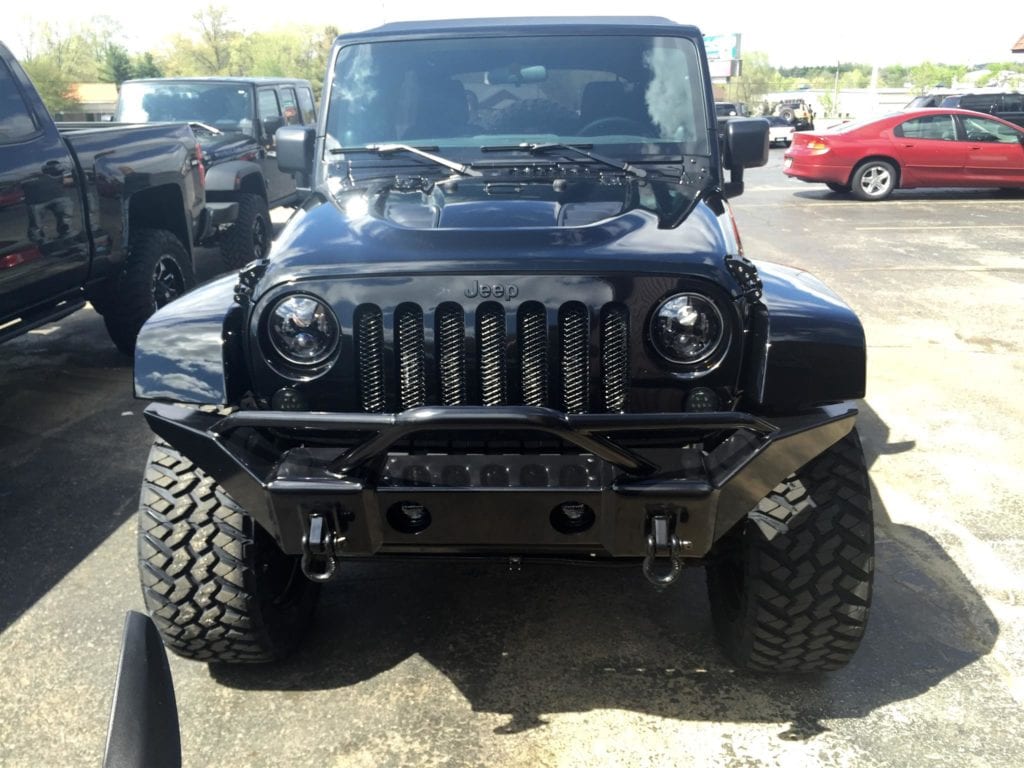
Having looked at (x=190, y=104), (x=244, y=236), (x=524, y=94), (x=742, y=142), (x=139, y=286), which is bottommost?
(x=244, y=236)

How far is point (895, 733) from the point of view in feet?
8.67

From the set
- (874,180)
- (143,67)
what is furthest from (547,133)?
(143,67)

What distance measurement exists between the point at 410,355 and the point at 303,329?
29 cm

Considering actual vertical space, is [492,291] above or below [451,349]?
above

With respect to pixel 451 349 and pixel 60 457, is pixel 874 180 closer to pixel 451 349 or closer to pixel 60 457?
pixel 60 457

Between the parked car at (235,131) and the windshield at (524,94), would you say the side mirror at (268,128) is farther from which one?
the windshield at (524,94)

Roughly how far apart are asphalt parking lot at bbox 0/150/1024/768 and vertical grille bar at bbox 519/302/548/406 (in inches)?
38.5

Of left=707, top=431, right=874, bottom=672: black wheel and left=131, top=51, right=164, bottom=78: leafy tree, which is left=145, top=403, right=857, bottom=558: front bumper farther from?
left=131, top=51, right=164, bottom=78: leafy tree

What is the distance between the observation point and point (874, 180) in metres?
14.7

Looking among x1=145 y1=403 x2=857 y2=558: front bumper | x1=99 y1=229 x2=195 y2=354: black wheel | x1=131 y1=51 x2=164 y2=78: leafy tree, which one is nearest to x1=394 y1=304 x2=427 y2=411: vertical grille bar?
x1=145 y1=403 x2=857 y2=558: front bumper

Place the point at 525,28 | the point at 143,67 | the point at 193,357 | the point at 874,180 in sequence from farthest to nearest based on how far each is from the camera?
1. the point at 143,67
2. the point at 874,180
3. the point at 525,28
4. the point at 193,357

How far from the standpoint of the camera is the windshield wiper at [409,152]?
331 cm

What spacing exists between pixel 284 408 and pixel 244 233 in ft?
21.7

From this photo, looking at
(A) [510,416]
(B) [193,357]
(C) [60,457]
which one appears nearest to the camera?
(A) [510,416]
